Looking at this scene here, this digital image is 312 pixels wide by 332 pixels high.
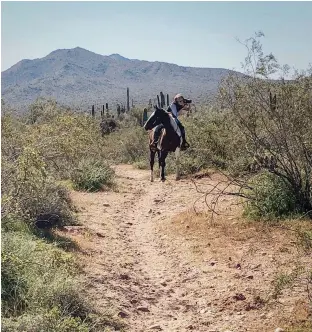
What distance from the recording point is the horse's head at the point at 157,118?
42.9 ft

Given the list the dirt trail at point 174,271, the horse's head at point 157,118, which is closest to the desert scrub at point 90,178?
the horse's head at point 157,118

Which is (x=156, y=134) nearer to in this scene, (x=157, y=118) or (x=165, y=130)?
(x=165, y=130)

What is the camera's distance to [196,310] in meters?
5.52

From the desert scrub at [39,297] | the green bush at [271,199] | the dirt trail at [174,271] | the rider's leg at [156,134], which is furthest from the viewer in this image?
the rider's leg at [156,134]

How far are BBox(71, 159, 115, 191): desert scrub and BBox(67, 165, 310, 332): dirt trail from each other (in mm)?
2260

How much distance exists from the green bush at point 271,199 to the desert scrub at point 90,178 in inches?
205

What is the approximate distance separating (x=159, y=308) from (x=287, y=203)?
11.3 feet

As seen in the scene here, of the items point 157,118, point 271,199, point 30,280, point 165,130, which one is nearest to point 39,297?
point 30,280

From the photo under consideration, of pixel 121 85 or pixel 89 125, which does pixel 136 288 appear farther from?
pixel 121 85

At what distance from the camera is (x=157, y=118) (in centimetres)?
1312

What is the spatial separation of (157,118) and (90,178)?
2.48 meters

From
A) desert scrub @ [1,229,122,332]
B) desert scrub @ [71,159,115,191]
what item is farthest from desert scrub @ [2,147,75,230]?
desert scrub @ [71,159,115,191]

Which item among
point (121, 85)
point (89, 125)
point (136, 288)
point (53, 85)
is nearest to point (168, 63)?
point (121, 85)

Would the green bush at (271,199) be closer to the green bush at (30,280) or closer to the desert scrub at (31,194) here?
the desert scrub at (31,194)
